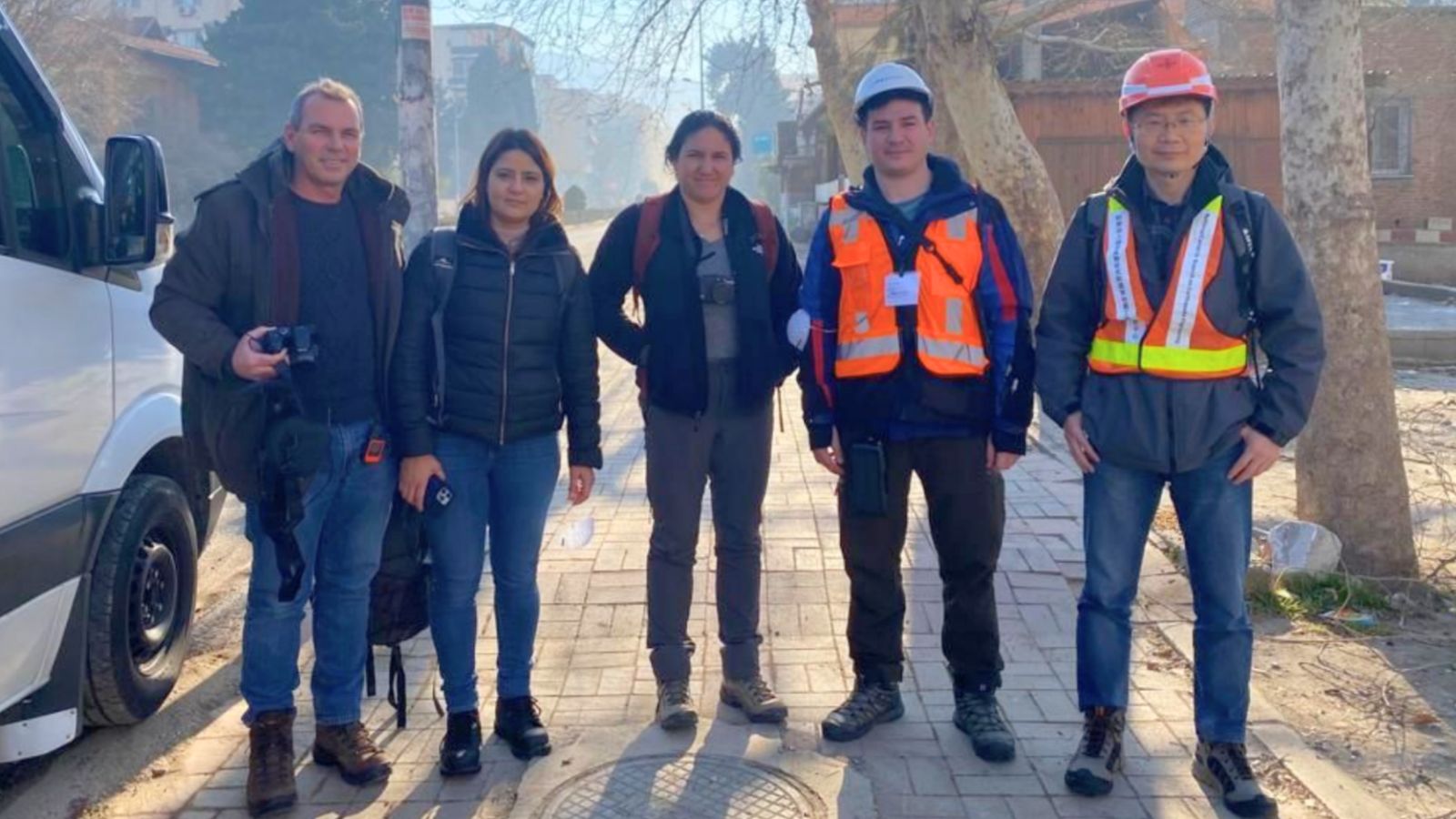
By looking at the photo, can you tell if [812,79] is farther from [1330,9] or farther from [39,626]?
[39,626]

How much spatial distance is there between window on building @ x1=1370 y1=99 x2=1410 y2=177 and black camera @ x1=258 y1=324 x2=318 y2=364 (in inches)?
1111

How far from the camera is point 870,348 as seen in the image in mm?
4125

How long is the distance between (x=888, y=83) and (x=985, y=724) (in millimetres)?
2054

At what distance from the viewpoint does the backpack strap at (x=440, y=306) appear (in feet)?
12.9

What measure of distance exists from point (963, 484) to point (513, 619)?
1492mm

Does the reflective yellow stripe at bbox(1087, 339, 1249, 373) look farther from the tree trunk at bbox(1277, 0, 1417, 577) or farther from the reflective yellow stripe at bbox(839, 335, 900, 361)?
the tree trunk at bbox(1277, 0, 1417, 577)

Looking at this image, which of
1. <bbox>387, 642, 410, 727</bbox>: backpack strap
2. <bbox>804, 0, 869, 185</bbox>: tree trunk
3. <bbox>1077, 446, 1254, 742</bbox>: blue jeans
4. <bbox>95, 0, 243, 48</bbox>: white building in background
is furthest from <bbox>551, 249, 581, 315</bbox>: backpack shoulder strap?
<bbox>95, 0, 243, 48</bbox>: white building in background

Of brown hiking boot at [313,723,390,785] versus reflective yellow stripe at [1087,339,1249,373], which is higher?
reflective yellow stripe at [1087,339,1249,373]

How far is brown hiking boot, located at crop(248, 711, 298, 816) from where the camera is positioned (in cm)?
388

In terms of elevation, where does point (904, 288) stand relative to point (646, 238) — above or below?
below

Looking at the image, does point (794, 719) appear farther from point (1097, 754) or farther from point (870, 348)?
point (870, 348)

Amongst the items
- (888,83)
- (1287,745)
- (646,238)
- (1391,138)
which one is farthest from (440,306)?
(1391,138)

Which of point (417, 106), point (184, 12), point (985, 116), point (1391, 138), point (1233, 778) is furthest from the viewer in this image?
point (184, 12)

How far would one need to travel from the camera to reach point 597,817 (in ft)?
12.6
